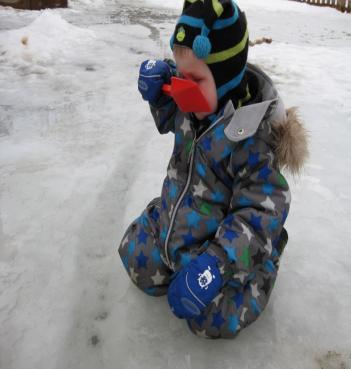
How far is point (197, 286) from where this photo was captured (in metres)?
1.02

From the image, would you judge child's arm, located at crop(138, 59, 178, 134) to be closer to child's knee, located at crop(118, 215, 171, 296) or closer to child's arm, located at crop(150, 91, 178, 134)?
child's arm, located at crop(150, 91, 178, 134)

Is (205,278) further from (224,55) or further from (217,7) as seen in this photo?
(217,7)

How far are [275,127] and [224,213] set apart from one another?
0.31 metres

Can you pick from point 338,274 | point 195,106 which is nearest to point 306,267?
point 338,274

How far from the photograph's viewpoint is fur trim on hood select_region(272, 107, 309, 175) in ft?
3.65

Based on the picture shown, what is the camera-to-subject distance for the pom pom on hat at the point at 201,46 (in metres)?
1.01

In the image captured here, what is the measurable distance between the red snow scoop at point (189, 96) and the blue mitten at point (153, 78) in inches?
7.1

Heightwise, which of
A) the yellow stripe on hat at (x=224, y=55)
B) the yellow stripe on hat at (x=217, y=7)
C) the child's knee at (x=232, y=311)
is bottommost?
the child's knee at (x=232, y=311)

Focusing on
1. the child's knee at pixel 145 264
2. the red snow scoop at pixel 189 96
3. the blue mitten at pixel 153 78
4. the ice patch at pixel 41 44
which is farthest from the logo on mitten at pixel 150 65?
the ice patch at pixel 41 44

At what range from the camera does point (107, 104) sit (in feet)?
9.18

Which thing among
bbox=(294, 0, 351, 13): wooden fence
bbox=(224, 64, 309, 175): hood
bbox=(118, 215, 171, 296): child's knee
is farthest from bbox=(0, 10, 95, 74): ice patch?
bbox=(294, 0, 351, 13): wooden fence

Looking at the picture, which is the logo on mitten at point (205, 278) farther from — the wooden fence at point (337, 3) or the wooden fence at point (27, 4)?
the wooden fence at point (337, 3)

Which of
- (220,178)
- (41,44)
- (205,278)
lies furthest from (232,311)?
(41,44)

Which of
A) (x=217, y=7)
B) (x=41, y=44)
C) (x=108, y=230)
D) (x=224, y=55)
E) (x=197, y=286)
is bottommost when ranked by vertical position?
(x=41, y=44)
